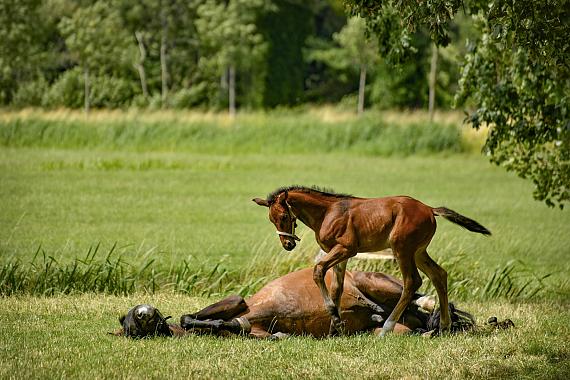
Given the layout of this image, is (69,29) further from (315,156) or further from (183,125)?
(315,156)

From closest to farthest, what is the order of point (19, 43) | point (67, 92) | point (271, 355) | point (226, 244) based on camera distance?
point (271, 355), point (226, 244), point (19, 43), point (67, 92)

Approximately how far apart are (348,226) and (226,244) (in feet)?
32.4

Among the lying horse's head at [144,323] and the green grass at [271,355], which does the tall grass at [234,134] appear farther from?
the lying horse's head at [144,323]

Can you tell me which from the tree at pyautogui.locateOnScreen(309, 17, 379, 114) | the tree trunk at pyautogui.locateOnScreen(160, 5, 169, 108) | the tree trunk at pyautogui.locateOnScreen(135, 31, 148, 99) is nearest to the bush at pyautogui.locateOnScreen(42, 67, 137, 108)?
the tree trunk at pyautogui.locateOnScreen(135, 31, 148, 99)

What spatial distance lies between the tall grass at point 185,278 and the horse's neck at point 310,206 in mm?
3324

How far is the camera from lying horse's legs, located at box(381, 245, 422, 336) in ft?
28.7

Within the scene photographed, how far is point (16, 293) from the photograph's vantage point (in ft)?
38.4

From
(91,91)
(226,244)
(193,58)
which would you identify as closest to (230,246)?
(226,244)

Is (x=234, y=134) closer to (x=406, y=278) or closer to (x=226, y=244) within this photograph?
(x=226, y=244)

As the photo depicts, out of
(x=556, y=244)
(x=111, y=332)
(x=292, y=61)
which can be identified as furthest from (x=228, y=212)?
(x=292, y=61)

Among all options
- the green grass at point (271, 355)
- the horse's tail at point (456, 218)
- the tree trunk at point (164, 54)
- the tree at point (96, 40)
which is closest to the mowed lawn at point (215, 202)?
the green grass at point (271, 355)

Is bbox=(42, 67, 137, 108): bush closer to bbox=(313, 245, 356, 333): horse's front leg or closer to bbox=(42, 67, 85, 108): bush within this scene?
bbox=(42, 67, 85, 108): bush

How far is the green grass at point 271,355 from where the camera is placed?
8000 millimetres

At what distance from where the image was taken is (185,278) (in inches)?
513
